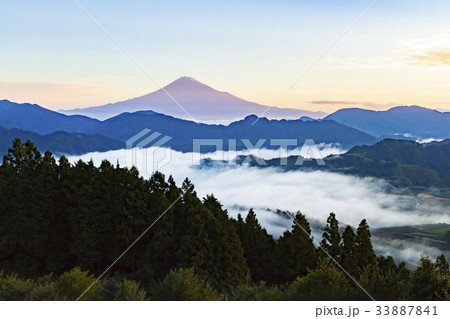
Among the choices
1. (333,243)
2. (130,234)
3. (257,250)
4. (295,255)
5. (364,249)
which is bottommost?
(257,250)

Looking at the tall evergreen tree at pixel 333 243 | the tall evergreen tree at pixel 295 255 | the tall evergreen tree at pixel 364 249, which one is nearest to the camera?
the tall evergreen tree at pixel 295 255

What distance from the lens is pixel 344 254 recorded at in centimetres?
3975

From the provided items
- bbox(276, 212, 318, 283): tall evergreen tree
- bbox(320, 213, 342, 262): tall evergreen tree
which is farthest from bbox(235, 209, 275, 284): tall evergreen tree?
bbox(320, 213, 342, 262): tall evergreen tree

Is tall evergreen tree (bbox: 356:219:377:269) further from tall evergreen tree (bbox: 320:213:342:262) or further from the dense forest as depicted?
tall evergreen tree (bbox: 320:213:342:262)

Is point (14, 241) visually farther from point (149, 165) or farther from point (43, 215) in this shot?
point (149, 165)

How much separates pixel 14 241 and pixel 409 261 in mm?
127567

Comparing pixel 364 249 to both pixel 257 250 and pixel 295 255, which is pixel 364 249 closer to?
pixel 295 255

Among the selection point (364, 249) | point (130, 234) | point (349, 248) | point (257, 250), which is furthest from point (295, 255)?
point (130, 234)

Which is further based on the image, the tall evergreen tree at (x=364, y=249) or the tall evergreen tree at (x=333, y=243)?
the tall evergreen tree at (x=333, y=243)

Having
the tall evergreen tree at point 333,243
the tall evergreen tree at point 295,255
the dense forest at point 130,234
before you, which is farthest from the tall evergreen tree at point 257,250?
the tall evergreen tree at point 333,243

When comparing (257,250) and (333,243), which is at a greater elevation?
(333,243)

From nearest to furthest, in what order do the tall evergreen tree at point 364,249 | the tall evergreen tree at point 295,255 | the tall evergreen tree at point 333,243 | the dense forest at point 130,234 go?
the dense forest at point 130,234 < the tall evergreen tree at point 295,255 < the tall evergreen tree at point 364,249 < the tall evergreen tree at point 333,243

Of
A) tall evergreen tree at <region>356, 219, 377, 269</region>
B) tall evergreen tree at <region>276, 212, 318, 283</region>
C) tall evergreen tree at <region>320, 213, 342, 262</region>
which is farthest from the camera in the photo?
tall evergreen tree at <region>320, 213, 342, 262</region>

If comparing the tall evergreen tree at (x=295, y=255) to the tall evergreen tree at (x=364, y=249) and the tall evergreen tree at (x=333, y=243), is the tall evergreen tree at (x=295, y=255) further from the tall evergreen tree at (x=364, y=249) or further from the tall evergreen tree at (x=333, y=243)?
the tall evergreen tree at (x=364, y=249)
